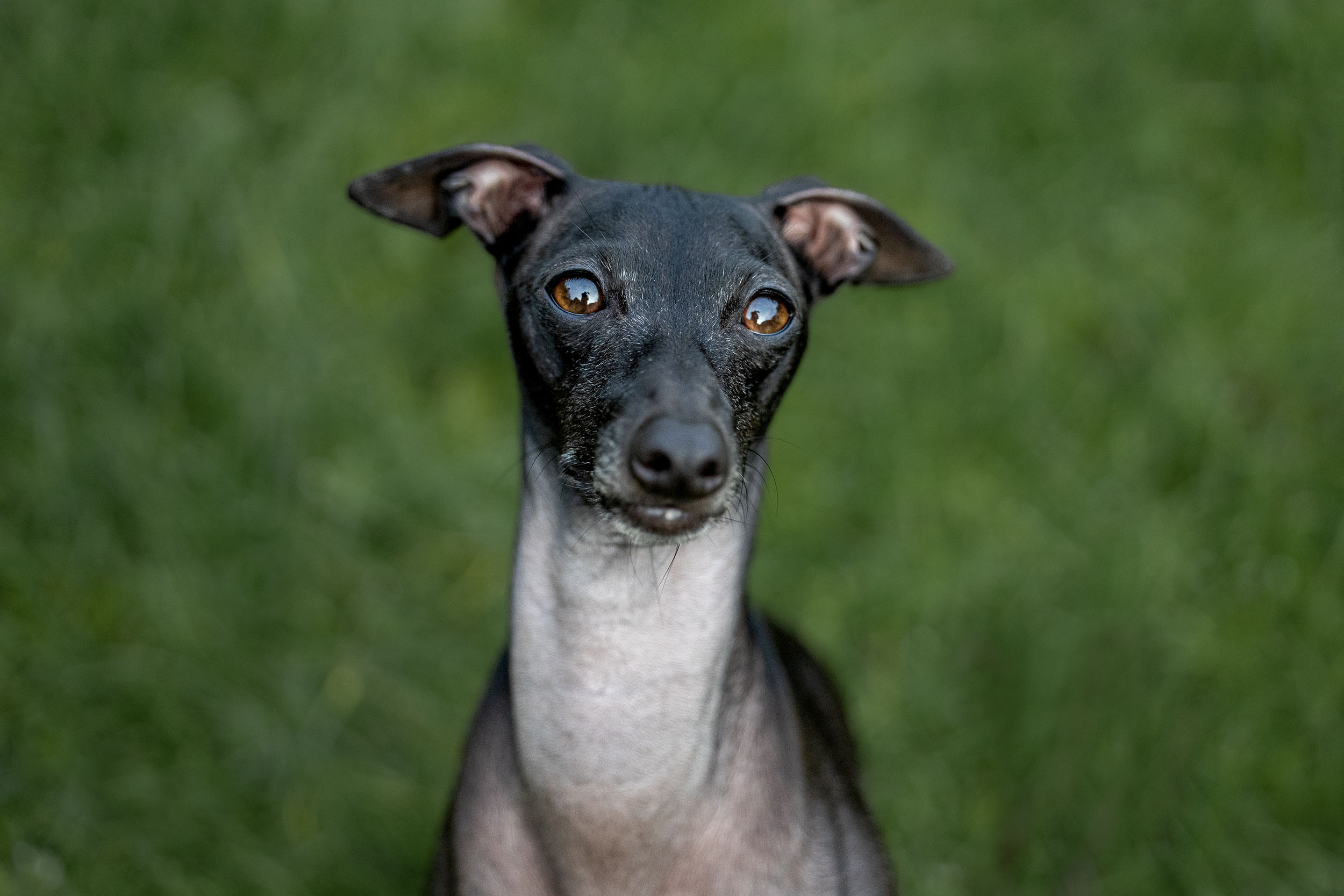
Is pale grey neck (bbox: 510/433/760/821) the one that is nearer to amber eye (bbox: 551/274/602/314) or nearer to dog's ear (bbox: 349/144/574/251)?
amber eye (bbox: 551/274/602/314)

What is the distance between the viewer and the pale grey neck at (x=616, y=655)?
2646 mm

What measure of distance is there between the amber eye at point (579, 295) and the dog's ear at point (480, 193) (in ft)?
1.23

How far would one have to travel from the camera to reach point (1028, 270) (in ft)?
18.6

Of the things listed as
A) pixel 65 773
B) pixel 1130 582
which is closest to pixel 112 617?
pixel 65 773

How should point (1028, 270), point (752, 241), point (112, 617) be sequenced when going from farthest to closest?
point (1028, 270) → point (112, 617) → point (752, 241)

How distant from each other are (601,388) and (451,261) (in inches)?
112

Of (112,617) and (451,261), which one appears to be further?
(451,261)

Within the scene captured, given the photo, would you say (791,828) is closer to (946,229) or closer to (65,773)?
(65,773)

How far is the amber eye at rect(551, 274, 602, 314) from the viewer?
263 cm

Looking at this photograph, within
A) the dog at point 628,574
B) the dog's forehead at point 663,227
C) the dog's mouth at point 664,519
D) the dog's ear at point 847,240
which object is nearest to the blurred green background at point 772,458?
the dog at point 628,574

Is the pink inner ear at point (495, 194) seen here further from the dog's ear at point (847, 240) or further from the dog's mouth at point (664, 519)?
the dog's mouth at point (664, 519)

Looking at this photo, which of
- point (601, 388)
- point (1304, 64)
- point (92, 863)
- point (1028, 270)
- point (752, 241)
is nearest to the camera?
point (601, 388)

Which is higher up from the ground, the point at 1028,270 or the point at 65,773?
the point at 1028,270

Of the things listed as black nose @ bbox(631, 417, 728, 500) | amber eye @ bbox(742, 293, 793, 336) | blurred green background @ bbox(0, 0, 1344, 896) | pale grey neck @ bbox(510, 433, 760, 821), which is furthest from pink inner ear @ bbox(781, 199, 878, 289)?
blurred green background @ bbox(0, 0, 1344, 896)
